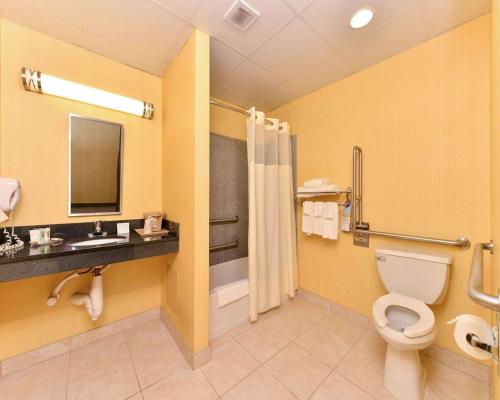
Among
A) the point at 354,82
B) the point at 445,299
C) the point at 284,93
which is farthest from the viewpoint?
the point at 284,93

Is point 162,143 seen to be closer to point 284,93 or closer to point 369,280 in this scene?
point 284,93

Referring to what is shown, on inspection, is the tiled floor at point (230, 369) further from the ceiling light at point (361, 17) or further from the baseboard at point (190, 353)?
the ceiling light at point (361, 17)

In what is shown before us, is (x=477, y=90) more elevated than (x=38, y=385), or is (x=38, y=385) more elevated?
(x=477, y=90)

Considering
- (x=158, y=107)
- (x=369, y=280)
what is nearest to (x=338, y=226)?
(x=369, y=280)

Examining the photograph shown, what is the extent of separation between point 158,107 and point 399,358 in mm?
2625

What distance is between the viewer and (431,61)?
4.93ft

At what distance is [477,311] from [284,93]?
2.35m

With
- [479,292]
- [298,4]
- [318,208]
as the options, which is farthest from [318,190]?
[479,292]

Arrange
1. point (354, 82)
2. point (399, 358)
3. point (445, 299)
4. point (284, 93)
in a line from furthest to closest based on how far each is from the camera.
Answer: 1. point (284, 93)
2. point (354, 82)
3. point (445, 299)
4. point (399, 358)

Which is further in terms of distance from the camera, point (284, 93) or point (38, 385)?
point (284, 93)

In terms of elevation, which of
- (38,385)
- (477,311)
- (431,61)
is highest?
(431,61)

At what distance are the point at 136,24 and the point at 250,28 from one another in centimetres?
75

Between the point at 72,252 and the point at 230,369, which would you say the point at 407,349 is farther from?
the point at 72,252

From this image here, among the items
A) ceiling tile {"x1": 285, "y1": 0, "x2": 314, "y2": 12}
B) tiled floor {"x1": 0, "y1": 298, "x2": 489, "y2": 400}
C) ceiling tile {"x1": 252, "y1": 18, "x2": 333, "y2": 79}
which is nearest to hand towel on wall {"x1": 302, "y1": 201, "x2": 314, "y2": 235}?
tiled floor {"x1": 0, "y1": 298, "x2": 489, "y2": 400}
